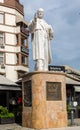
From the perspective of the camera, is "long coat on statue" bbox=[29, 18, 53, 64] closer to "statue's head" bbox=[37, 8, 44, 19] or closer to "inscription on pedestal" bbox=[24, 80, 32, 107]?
"statue's head" bbox=[37, 8, 44, 19]

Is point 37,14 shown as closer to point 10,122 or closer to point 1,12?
point 10,122

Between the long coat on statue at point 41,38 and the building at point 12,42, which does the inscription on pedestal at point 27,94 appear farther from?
the building at point 12,42

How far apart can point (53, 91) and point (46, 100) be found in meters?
0.66

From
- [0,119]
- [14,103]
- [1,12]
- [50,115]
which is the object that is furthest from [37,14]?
[1,12]

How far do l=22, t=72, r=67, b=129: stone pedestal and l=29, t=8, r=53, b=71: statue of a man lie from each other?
758 mm

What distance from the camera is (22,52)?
5144cm

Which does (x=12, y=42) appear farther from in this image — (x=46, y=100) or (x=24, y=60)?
(x=46, y=100)

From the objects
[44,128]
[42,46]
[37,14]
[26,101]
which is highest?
[37,14]

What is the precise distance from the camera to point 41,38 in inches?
789

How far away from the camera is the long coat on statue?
65.4 ft

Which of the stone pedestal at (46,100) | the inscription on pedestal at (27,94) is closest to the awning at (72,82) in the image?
the inscription on pedestal at (27,94)

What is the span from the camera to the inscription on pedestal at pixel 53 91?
19.3 metres

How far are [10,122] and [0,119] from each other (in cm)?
84

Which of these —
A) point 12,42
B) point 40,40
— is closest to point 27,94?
point 40,40
